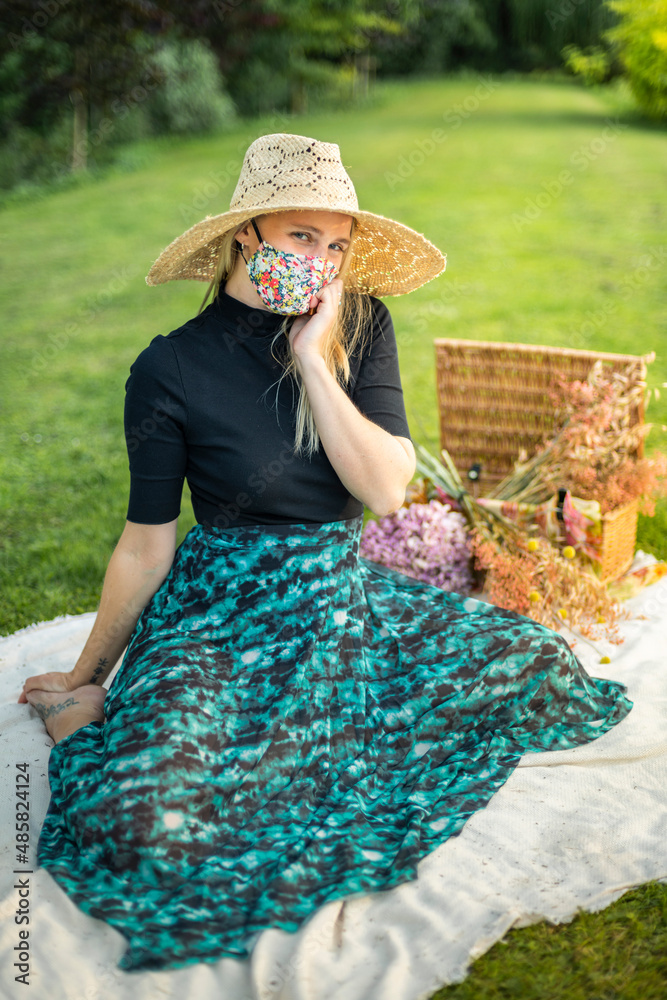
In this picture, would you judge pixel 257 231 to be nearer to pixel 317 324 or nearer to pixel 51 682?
pixel 317 324

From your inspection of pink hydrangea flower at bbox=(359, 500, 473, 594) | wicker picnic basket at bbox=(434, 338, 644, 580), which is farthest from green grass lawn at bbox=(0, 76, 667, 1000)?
pink hydrangea flower at bbox=(359, 500, 473, 594)

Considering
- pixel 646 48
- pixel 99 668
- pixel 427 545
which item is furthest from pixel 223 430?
pixel 646 48

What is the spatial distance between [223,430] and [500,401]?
1636 mm

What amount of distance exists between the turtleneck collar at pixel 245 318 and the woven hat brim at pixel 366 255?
19 cm

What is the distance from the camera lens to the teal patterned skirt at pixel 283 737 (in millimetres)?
1732

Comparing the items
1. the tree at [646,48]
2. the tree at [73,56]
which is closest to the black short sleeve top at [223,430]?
the tree at [646,48]

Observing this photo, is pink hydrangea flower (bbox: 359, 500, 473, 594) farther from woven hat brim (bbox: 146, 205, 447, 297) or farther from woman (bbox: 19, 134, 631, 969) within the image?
woven hat brim (bbox: 146, 205, 447, 297)

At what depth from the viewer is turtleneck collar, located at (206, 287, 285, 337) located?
2.25 meters

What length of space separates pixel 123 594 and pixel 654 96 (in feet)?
37.0

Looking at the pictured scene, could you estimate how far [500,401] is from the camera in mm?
3447

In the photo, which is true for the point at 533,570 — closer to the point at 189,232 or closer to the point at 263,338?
the point at 263,338

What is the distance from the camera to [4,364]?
20.3ft

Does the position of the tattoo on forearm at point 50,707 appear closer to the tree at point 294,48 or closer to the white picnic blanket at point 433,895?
the white picnic blanket at point 433,895

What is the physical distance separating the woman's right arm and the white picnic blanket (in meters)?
0.28
